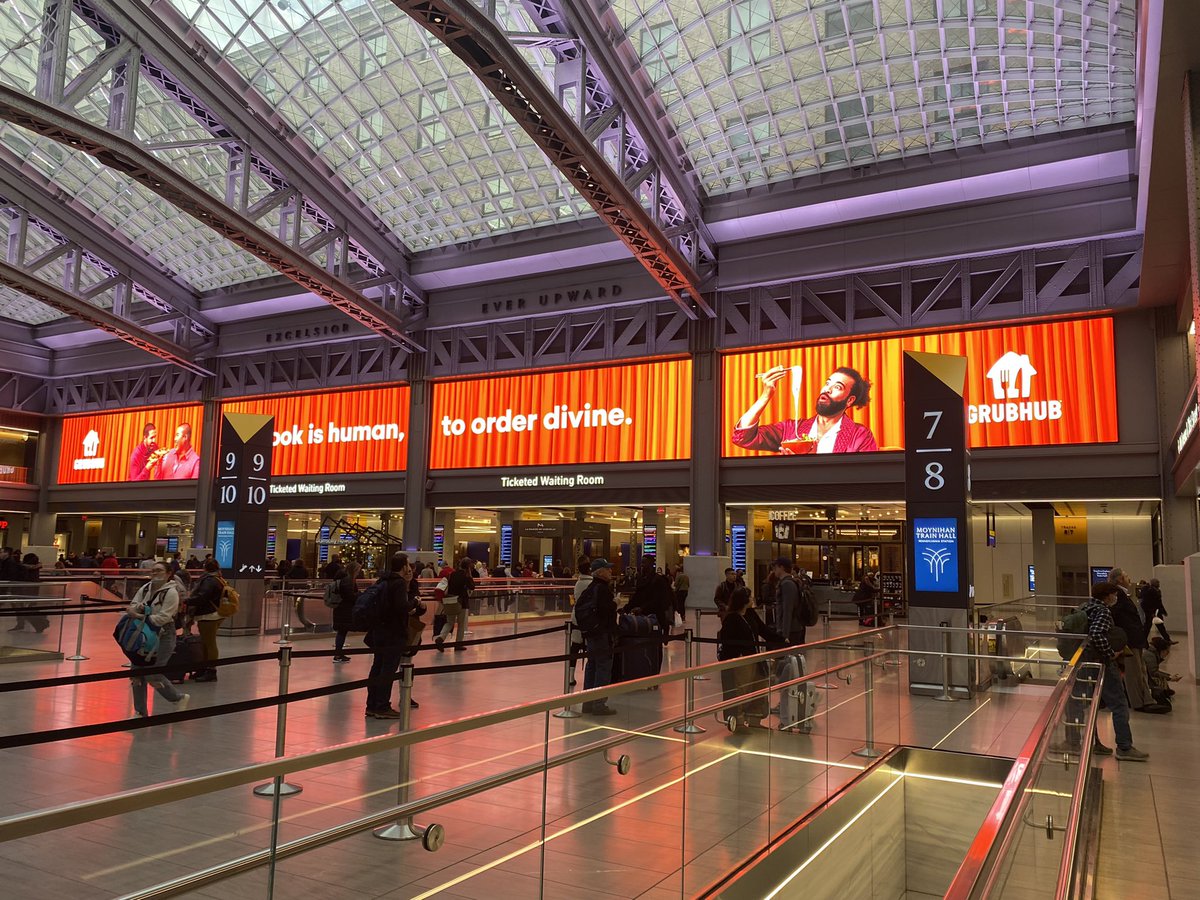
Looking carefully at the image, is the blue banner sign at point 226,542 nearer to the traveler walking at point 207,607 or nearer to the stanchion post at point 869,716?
the traveler walking at point 207,607

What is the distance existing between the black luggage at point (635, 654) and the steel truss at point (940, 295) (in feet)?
56.1

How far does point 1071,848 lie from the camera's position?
3.60m

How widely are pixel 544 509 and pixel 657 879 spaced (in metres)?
29.3

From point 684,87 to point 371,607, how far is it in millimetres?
17748

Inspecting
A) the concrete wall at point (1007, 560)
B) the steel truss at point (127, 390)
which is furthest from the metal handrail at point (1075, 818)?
the steel truss at point (127, 390)

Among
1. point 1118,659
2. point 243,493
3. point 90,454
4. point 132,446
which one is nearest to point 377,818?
point 1118,659

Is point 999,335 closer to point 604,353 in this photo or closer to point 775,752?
point 604,353

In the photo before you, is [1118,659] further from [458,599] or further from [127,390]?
[127,390]

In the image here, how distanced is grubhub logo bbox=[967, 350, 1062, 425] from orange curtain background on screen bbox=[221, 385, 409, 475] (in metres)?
20.0

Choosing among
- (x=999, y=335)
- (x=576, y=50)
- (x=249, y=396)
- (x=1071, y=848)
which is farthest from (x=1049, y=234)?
(x=249, y=396)

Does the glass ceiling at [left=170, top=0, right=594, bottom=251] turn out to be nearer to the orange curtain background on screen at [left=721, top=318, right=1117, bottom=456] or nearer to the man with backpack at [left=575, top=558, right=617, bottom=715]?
the orange curtain background on screen at [left=721, top=318, right=1117, bottom=456]

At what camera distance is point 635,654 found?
32.7 ft

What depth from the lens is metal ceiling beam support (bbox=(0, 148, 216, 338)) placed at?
2852 cm

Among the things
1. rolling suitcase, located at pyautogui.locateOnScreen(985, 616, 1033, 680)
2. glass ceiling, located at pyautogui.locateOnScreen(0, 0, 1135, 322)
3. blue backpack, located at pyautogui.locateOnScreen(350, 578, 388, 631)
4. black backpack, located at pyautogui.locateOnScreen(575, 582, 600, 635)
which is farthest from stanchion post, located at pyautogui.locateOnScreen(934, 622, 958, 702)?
glass ceiling, located at pyautogui.locateOnScreen(0, 0, 1135, 322)
